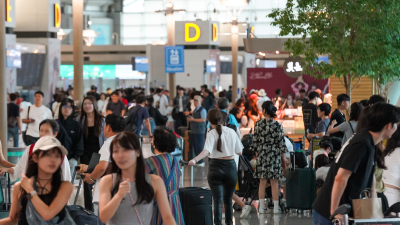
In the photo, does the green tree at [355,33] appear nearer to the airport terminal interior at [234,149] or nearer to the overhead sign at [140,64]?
the airport terminal interior at [234,149]

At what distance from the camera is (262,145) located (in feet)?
25.9

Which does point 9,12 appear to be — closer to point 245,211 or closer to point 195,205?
point 245,211

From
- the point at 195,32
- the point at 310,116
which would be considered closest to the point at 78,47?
the point at 310,116

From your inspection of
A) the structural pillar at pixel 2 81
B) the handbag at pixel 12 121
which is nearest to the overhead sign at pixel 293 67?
the handbag at pixel 12 121

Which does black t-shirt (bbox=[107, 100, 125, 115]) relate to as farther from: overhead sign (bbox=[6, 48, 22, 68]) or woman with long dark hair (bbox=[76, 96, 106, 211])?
overhead sign (bbox=[6, 48, 22, 68])

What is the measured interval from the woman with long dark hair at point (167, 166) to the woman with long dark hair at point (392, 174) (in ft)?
5.78

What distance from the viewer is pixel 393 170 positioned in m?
4.81

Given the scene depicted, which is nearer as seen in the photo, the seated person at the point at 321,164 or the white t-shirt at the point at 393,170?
the white t-shirt at the point at 393,170

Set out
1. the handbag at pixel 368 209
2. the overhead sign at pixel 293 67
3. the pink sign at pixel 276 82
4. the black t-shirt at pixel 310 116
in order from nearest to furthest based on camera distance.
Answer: the handbag at pixel 368 209
the black t-shirt at pixel 310 116
the overhead sign at pixel 293 67
the pink sign at pixel 276 82

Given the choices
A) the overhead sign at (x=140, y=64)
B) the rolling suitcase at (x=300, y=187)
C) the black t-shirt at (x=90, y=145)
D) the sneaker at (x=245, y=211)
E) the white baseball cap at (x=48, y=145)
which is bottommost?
the sneaker at (x=245, y=211)

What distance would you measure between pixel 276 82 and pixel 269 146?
16.8 m

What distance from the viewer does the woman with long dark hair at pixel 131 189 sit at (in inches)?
123

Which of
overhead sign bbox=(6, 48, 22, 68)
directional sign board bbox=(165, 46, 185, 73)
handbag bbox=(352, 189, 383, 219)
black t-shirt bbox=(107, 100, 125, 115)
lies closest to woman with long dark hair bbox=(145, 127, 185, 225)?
handbag bbox=(352, 189, 383, 219)

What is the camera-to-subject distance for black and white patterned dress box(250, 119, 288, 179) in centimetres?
781
